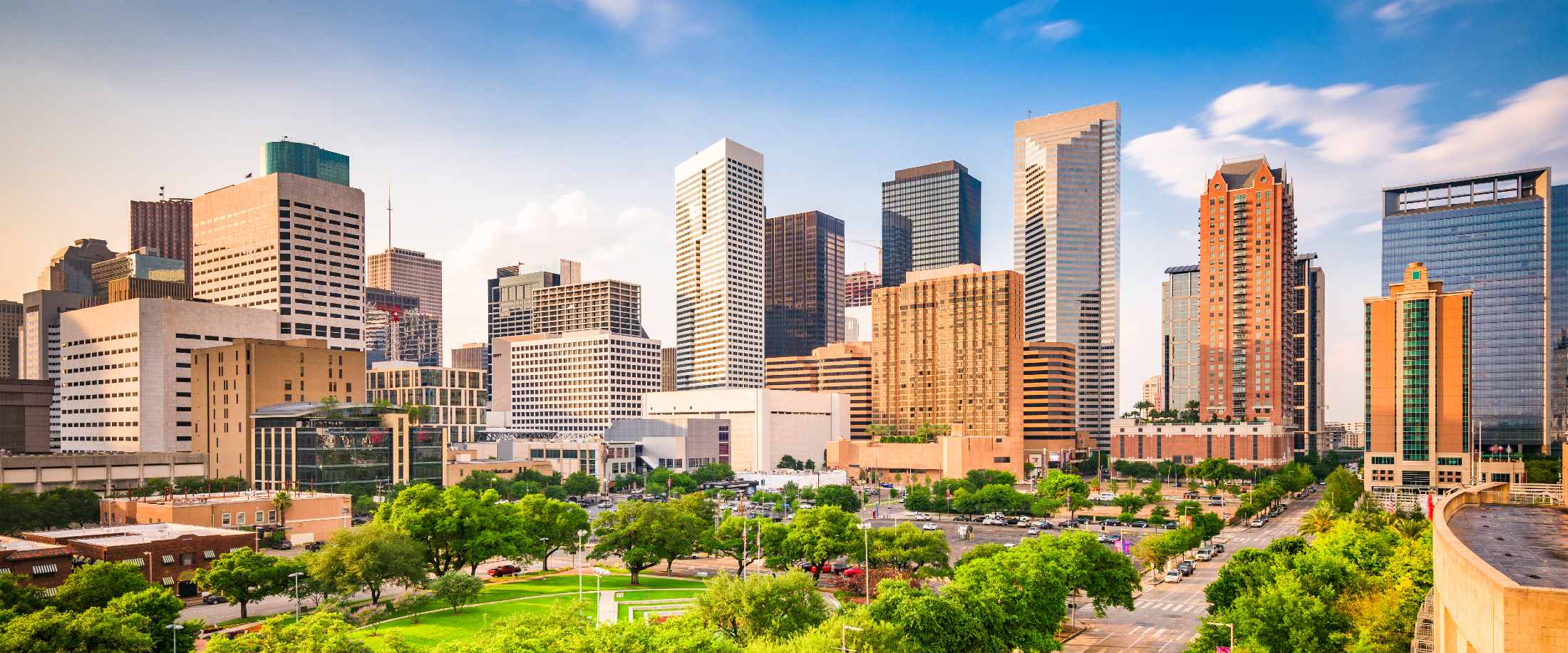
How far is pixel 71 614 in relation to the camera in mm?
50719

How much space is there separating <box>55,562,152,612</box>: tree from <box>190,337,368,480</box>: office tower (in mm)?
88412

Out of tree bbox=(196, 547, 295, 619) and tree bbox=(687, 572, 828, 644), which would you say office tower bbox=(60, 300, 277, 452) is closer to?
tree bbox=(196, 547, 295, 619)

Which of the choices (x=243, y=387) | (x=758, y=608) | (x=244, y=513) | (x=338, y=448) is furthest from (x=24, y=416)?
(x=758, y=608)

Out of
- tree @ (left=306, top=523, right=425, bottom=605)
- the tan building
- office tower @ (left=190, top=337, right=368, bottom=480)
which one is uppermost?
office tower @ (left=190, top=337, right=368, bottom=480)

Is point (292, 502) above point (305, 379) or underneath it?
underneath

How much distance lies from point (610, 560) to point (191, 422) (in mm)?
104925

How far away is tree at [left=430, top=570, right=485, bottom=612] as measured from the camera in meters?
71.8

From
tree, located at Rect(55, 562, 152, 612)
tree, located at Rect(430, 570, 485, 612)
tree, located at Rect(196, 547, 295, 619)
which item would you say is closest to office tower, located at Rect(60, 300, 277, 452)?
tree, located at Rect(196, 547, 295, 619)

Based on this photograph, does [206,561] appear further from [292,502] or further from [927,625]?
[927,625]

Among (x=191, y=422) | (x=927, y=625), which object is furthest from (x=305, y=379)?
(x=927, y=625)

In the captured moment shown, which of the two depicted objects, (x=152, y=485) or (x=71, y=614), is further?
(x=152, y=485)

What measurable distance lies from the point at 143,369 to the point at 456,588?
457 feet

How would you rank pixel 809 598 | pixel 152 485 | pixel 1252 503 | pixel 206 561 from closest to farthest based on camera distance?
pixel 809 598 < pixel 206 561 < pixel 152 485 < pixel 1252 503

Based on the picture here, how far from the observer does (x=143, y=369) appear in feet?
571
